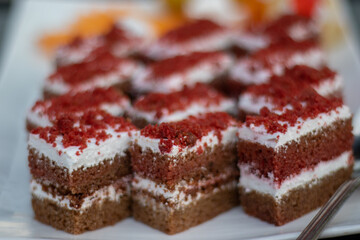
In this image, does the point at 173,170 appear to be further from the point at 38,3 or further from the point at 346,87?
the point at 38,3

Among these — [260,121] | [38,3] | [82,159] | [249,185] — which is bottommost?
[249,185]

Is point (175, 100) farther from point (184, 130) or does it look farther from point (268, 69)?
point (268, 69)

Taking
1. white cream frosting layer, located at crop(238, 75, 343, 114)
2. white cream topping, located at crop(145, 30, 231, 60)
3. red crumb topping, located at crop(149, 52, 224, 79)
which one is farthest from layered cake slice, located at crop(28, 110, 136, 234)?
white cream topping, located at crop(145, 30, 231, 60)

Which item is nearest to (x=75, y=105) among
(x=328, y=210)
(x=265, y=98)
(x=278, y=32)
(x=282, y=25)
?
(x=265, y=98)

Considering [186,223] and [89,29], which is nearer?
[186,223]

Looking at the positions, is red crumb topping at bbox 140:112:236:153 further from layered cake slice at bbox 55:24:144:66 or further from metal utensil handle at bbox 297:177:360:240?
layered cake slice at bbox 55:24:144:66

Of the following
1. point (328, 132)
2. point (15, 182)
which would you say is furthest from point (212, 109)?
point (15, 182)

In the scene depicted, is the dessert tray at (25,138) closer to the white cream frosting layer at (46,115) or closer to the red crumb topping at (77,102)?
the white cream frosting layer at (46,115)

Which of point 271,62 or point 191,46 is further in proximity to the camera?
point 191,46
